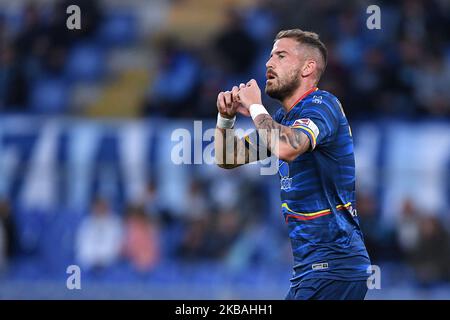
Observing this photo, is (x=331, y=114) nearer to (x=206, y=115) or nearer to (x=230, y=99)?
(x=230, y=99)

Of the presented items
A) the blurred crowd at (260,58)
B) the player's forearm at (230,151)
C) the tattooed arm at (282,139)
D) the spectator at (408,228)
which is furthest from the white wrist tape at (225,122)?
the blurred crowd at (260,58)

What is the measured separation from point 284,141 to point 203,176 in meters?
8.69

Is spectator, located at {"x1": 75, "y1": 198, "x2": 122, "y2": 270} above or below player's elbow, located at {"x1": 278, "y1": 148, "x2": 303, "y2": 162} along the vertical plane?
below

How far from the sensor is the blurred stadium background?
13.6 m

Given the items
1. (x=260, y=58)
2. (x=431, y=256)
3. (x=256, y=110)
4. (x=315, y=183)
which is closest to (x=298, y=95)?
(x=256, y=110)

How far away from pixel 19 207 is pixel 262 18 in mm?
5466

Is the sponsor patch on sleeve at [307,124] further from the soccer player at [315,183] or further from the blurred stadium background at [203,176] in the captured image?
the blurred stadium background at [203,176]

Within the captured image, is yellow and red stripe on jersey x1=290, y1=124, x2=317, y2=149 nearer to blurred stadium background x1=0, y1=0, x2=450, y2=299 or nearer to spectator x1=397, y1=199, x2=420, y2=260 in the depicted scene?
blurred stadium background x1=0, y1=0, x2=450, y2=299

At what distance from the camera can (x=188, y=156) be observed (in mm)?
14477

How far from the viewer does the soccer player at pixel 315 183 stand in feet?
19.2

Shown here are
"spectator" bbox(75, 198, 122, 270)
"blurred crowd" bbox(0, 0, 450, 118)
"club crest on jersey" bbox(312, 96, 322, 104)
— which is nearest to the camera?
"club crest on jersey" bbox(312, 96, 322, 104)

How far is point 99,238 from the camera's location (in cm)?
1382

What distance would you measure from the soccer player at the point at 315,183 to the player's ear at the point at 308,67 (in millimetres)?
16

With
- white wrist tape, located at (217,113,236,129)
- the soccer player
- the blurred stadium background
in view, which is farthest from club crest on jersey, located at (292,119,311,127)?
the blurred stadium background
